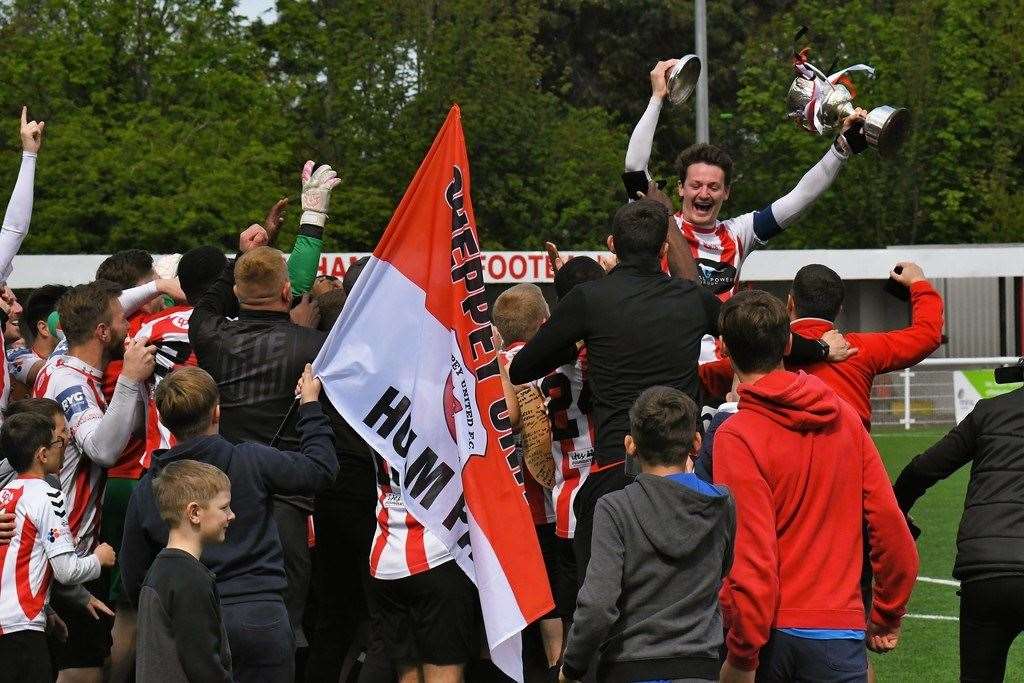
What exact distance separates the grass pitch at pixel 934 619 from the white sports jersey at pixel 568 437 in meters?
2.68

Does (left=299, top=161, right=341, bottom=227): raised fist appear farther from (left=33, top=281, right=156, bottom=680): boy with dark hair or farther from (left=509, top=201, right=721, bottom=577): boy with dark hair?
(left=509, top=201, right=721, bottom=577): boy with dark hair

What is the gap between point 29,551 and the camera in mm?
6738

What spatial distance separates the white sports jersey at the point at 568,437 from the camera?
24.9 ft

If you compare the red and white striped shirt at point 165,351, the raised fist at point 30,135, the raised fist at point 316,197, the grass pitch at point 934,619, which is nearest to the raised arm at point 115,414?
the red and white striped shirt at point 165,351

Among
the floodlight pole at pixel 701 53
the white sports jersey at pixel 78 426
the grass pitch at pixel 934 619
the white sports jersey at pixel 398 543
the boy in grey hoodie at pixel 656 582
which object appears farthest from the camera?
the floodlight pole at pixel 701 53

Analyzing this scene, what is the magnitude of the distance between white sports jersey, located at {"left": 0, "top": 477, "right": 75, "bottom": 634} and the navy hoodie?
2.44 ft

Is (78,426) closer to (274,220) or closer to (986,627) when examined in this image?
(274,220)

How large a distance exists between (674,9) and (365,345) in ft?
165

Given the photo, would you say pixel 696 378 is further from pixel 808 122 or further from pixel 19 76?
pixel 19 76

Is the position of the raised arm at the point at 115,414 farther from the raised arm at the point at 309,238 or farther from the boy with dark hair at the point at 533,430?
the boy with dark hair at the point at 533,430

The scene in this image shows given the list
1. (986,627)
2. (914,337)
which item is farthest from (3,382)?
(986,627)

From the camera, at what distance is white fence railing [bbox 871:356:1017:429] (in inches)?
1129

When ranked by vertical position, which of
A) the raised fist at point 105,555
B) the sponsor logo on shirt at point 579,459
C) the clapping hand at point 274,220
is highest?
the clapping hand at point 274,220

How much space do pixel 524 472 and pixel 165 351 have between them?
1.90m
